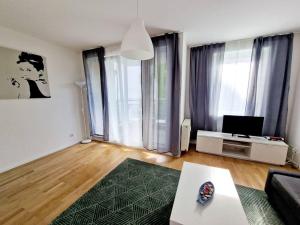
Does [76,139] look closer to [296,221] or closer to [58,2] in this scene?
[58,2]

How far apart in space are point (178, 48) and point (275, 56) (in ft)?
6.18

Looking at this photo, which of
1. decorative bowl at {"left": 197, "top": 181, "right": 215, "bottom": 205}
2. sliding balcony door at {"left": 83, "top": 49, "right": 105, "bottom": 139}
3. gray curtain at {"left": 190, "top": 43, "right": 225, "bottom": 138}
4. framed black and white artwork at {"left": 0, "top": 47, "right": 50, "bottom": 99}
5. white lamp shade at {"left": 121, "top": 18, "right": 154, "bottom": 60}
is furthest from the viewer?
sliding balcony door at {"left": 83, "top": 49, "right": 105, "bottom": 139}

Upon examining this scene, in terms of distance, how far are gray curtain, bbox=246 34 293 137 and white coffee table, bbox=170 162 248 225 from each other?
208 cm

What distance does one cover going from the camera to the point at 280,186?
4.96 ft

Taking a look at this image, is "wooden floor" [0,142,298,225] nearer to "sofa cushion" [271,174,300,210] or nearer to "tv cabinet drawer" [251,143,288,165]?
"tv cabinet drawer" [251,143,288,165]

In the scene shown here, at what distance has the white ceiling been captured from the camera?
1.75 metres

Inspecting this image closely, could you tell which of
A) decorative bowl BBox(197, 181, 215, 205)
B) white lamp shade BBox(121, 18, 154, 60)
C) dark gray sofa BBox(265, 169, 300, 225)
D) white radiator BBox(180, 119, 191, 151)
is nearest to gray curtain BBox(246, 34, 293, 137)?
white radiator BBox(180, 119, 191, 151)

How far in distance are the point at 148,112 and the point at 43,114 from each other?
2312 mm

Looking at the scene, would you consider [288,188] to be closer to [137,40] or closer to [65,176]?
[137,40]

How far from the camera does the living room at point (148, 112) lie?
158cm

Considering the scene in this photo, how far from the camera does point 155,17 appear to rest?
6.81 ft

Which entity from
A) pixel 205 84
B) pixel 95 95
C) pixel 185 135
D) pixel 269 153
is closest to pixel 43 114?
pixel 95 95

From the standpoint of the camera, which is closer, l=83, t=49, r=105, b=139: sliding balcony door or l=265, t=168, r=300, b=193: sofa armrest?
l=265, t=168, r=300, b=193: sofa armrest

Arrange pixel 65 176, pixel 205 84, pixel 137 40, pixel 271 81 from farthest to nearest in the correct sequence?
pixel 205 84
pixel 271 81
pixel 65 176
pixel 137 40
